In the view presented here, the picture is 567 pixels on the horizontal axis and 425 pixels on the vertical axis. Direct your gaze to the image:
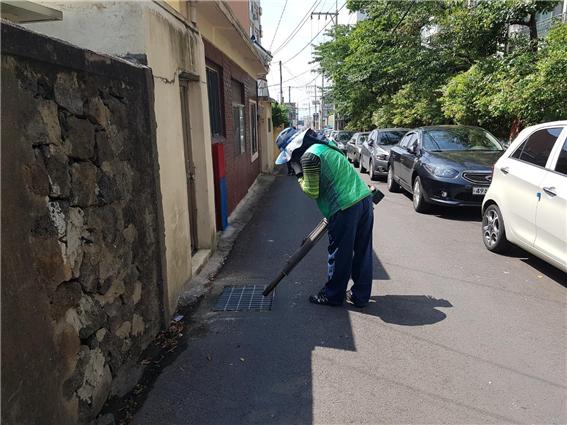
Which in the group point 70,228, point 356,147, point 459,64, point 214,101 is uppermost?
point 459,64

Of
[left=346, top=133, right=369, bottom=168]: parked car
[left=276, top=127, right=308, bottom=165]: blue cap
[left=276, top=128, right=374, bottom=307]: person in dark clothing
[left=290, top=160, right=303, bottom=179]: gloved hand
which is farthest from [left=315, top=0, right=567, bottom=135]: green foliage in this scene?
[left=290, top=160, right=303, bottom=179]: gloved hand

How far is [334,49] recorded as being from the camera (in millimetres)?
24875

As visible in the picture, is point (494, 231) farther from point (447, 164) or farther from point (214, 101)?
point (214, 101)

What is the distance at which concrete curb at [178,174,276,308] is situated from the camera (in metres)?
4.68

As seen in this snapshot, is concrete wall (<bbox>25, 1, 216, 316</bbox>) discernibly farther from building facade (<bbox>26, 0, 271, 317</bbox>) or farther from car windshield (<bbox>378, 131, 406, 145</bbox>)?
car windshield (<bbox>378, 131, 406, 145</bbox>)

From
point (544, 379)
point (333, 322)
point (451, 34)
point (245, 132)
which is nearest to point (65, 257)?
point (333, 322)

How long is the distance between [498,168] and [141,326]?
4575mm

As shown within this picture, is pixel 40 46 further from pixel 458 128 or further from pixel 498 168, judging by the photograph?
pixel 458 128

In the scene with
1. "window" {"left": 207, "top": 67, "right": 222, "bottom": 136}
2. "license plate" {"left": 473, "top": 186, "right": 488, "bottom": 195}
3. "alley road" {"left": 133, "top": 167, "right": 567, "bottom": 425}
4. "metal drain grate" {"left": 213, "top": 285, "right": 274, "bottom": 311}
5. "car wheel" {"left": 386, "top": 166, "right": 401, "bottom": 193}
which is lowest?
"alley road" {"left": 133, "top": 167, "right": 567, "bottom": 425}

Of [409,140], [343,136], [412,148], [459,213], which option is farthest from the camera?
[343,136]

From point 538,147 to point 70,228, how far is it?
480 centimetres

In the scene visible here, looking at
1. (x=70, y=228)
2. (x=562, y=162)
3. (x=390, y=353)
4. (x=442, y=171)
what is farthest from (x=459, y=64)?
(x=70, y=228)

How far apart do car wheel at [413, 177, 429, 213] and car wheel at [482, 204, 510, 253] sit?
2238 millimetres

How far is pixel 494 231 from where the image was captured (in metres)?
5.81
